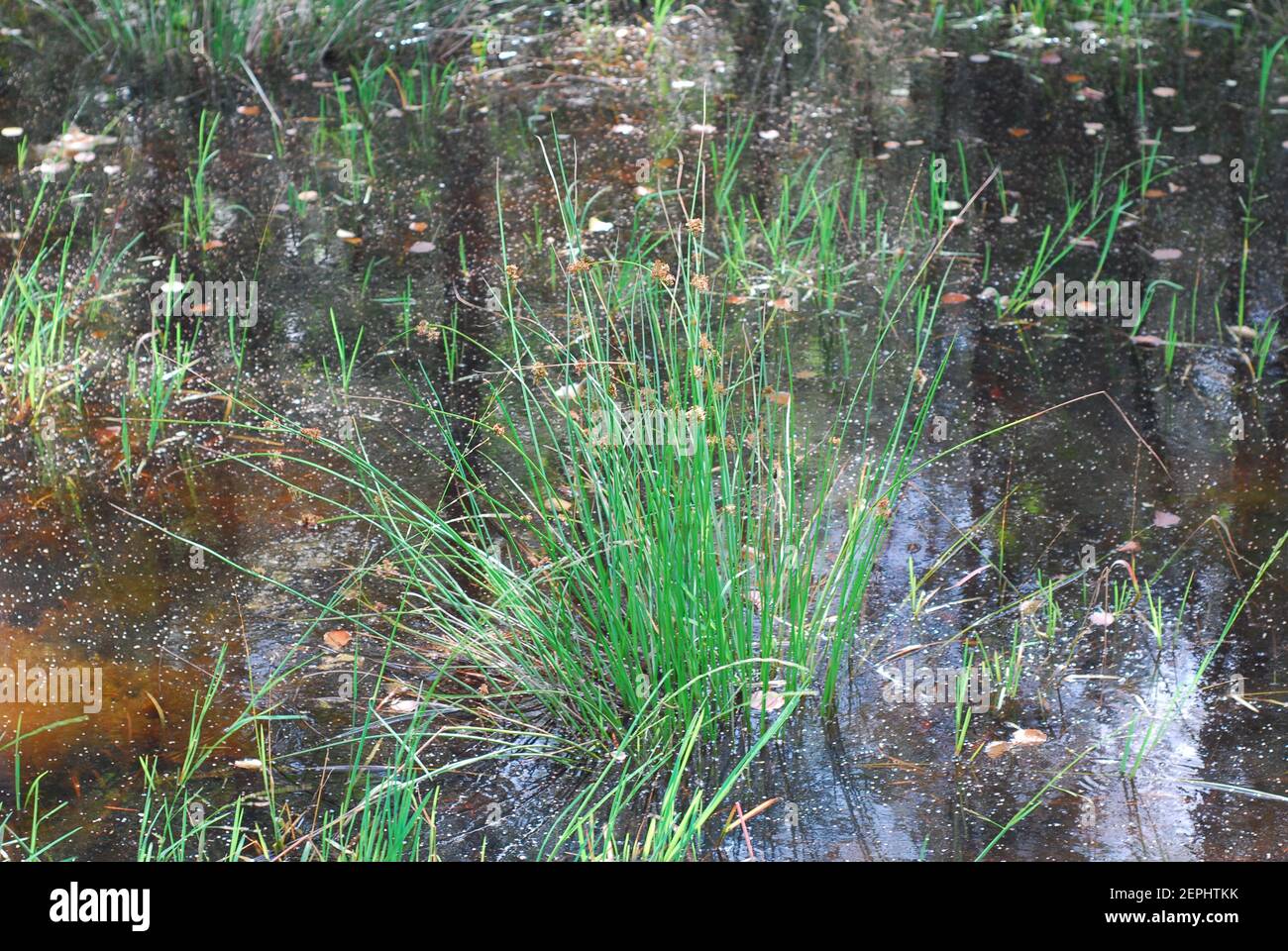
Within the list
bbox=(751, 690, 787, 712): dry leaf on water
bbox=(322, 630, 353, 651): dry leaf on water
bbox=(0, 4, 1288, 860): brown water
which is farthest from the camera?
bbox=(322, 630, 353, 651): dry leaf on water

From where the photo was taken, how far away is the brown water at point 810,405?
2.84 meters

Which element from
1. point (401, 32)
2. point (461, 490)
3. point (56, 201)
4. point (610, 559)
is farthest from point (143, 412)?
point (401, 32)

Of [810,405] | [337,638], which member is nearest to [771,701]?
[337,638]

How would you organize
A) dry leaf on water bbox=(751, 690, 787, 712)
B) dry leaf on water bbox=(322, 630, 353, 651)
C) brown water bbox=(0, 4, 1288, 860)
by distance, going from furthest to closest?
1. dry leaf on water bbox=(322, 630, 353, 651)
2. dry leaf on water bbox=(751, 690, 787, 712)
3. brown water bbox=(0, 4, 1288, 860)

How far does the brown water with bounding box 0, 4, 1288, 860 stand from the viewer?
2842mm

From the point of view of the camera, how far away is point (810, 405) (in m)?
4.03

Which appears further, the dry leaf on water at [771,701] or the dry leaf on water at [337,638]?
the dry leaf on water at [337,638]

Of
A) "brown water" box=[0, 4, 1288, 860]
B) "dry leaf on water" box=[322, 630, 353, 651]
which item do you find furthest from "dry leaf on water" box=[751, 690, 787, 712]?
"dry leaf on water" box=[322, 630, 353, 651]

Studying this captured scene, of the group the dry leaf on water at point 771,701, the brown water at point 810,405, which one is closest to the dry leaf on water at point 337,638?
the brown water at point 810,405

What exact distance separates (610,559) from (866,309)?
76.5 inches

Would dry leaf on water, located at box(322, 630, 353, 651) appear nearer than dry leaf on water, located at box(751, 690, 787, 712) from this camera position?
No

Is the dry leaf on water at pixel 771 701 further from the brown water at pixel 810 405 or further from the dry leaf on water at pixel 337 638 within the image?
the dry leaf on water at pixel 337 638

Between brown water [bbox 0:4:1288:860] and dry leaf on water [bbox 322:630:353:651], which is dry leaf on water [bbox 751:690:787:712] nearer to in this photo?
brown water [bbox 0:4:1288:860]

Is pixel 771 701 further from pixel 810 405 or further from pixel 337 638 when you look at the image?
pixel 810 405
